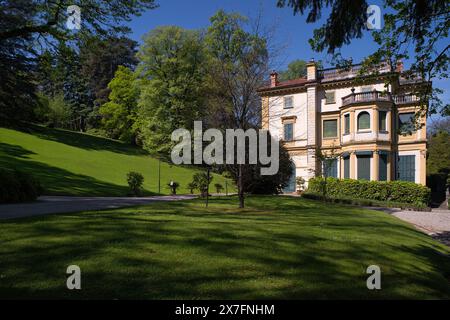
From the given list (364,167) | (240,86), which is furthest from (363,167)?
(240,86)

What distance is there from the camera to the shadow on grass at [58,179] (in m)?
22.3

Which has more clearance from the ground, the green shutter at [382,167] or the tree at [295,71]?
the tree at [295,71]

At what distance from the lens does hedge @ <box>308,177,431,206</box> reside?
2483cm

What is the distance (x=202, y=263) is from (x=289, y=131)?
110ft

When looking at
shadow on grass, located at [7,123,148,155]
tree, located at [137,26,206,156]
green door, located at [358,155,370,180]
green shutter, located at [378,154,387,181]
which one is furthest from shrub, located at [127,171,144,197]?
green shutter, located at [378,154,387,181]

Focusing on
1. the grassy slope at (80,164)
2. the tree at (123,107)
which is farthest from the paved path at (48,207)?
the tree at (123,107)

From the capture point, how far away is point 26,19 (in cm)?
1351

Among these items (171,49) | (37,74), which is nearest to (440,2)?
(37,74)

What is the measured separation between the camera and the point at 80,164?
32.6 m

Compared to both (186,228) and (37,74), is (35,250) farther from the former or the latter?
(37,74)

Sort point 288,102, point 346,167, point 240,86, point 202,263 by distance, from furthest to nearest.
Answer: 1. point 288,102
2. point 346,167
3. point 240,86
4. point 202,263

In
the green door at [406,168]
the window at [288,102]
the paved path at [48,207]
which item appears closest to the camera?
the paved path at [48,207]

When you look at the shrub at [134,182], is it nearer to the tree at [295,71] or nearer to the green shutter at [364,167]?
the green shutter at [364,167]

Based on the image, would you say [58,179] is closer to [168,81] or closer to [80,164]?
[80,164]
